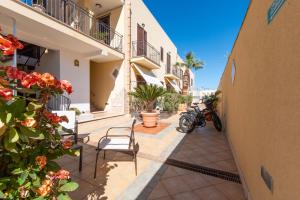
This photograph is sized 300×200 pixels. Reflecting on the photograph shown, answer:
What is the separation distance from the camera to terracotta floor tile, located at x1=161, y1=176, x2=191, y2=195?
252cm

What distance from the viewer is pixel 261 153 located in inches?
72.2

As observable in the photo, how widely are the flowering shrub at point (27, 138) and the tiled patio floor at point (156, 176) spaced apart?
148 centimetres

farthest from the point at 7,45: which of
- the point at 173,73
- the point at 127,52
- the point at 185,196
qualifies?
the point at 173,73

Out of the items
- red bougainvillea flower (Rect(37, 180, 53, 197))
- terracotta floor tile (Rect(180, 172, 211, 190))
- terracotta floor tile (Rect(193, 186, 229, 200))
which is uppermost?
red bougainvillea flower (Rect(37, 180, 53, 197))

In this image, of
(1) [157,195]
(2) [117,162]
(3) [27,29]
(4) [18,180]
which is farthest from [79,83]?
(4) [18,180]

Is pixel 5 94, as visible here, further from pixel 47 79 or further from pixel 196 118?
pixel 196 118

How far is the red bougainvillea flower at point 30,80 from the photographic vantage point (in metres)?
1.03

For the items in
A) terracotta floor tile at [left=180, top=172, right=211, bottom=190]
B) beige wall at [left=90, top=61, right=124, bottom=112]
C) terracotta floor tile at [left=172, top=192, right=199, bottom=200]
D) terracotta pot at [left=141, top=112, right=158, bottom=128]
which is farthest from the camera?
beige wall at [left=90, top=61, right=124, bottom=112]

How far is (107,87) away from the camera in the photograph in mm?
10227

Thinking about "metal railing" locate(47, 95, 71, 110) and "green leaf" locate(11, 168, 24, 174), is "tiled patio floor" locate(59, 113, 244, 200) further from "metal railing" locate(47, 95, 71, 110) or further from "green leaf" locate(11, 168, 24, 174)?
"metal railing" locate(47, 95, 71, 110)

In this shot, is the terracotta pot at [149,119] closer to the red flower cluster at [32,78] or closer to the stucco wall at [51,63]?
the stucco wall at [51,63]

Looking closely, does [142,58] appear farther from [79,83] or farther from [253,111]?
[253,111]

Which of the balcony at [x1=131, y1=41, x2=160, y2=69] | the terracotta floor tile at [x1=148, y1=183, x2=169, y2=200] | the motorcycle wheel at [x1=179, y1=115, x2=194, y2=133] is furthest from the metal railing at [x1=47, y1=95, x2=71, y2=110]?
the terracotta floor tile at [x1=148, y1=183, x2=169, y2=200]

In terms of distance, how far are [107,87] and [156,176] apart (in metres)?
8.23
